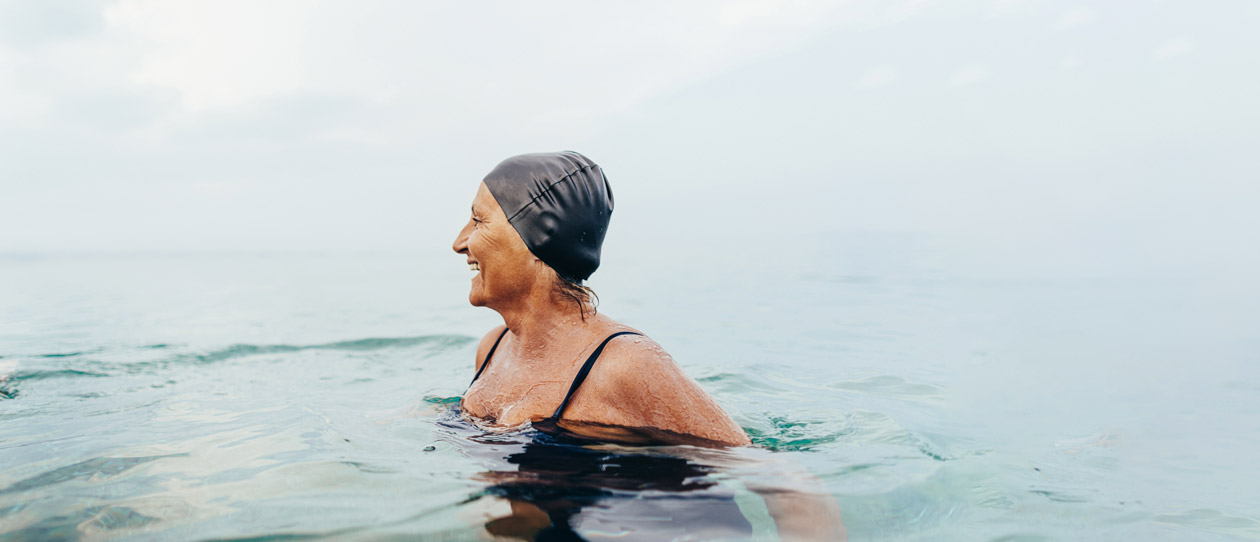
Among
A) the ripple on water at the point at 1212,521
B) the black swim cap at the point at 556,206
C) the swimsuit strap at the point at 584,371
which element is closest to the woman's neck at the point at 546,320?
the black swim cap at the point at 556,206

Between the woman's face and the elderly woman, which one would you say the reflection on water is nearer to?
the elderly woman

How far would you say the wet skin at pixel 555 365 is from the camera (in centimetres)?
302

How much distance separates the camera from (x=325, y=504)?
2.73 metres

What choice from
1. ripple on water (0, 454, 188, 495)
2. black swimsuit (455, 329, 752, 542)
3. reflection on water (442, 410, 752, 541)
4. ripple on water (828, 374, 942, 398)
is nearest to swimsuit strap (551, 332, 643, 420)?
black swimsuit (455, 329, 752, 542)

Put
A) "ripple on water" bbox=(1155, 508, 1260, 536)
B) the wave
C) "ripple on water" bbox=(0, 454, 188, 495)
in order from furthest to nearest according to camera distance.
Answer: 1. the wave
2. "ripple on water" bbox=(1155, 508, 1260, 536)
3. "ripple on water" bbox=(0, 454, 188, 495)

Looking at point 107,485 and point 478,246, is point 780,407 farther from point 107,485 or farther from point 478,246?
point 107,485

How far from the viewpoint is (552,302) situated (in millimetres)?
3475

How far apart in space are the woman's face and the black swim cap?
44 mm

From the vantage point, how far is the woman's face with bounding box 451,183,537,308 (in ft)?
11.3

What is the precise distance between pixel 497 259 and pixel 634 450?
1034 mm

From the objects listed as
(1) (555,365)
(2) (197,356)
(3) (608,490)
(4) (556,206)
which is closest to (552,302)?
(1) (555,365)

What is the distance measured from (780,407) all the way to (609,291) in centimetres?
1163

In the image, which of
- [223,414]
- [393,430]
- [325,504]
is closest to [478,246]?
[393,430]

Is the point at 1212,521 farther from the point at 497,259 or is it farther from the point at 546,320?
the point at 497,259
